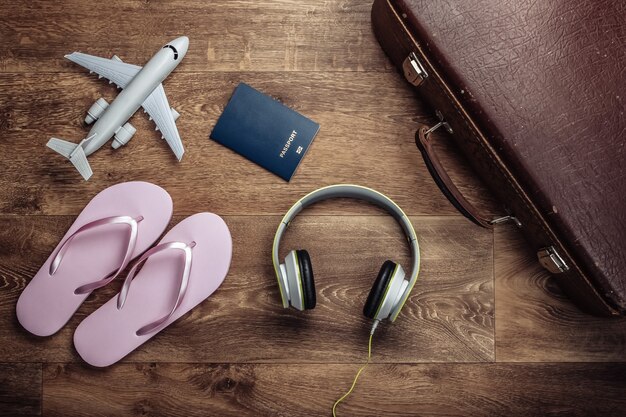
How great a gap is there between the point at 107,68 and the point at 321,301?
637mm

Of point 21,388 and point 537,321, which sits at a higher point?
point 537,321

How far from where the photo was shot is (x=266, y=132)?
3.54 feet

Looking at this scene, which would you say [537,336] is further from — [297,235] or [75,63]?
[75,63]

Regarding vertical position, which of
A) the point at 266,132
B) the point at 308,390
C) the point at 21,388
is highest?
the point at 266,132

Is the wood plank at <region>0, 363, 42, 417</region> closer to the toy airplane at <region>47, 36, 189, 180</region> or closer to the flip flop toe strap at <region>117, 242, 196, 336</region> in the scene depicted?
the flip flop toe strap at <region>117, 242, 196, 336</region>

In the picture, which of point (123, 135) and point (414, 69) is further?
point (123, 135)

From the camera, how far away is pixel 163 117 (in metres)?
1.08

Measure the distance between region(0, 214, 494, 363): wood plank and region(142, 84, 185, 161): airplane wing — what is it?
18 cm

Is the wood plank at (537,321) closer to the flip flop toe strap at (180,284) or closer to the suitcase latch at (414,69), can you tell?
the suitcase latch at (414,69)

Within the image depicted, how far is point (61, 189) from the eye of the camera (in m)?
1.10

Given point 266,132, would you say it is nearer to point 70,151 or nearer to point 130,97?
point 130,97

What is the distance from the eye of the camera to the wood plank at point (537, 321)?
108 cm

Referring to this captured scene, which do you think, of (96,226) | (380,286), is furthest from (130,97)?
(380,286)

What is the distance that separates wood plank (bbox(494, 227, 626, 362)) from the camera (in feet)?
3.54
